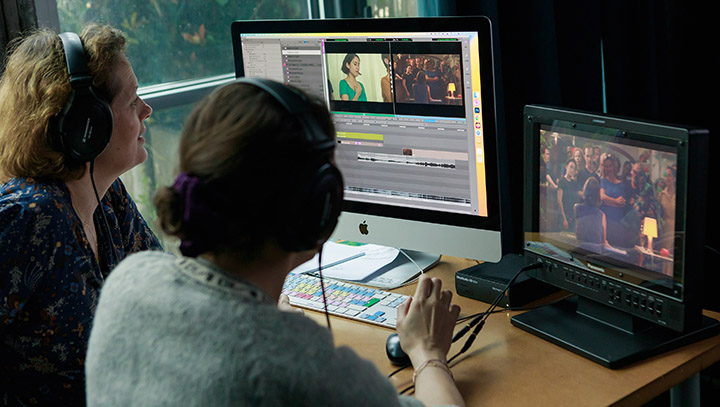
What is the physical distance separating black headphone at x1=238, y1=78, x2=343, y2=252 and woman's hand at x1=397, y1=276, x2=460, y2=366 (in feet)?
1.28

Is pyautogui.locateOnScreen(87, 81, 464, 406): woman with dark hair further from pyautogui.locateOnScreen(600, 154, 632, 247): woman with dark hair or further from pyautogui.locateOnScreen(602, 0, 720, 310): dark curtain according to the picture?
pyautogui.locateOnScreen(602, 0, 720, 310): dark curtain

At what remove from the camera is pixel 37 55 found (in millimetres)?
1312

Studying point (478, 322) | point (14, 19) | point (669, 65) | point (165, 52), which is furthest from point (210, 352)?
point (669, 65)

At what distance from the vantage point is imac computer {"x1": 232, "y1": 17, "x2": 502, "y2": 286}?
55.1 inches

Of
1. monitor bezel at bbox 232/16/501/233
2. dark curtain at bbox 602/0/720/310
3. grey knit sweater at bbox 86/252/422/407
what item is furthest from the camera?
dark curtain at bbox 602/0/720/310

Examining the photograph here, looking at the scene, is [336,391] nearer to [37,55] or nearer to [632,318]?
[632,318]

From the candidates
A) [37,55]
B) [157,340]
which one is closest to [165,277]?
[157,340]

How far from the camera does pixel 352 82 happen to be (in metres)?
1.55

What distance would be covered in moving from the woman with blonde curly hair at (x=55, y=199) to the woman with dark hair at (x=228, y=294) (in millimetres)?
399

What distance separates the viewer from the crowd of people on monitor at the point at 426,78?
4.63 feet

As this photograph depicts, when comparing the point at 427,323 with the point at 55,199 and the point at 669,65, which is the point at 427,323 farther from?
the point at 669,65

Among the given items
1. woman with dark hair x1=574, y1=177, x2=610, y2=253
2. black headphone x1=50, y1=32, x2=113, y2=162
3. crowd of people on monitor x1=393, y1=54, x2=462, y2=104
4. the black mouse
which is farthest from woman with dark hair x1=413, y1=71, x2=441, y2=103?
black headphone x1=50, y1=32, x2=113, y2=162

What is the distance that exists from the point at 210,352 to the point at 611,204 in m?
0.73

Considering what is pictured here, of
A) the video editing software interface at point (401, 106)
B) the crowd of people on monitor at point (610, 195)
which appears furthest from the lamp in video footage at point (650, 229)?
the video editing software interface at point (401, 106)
